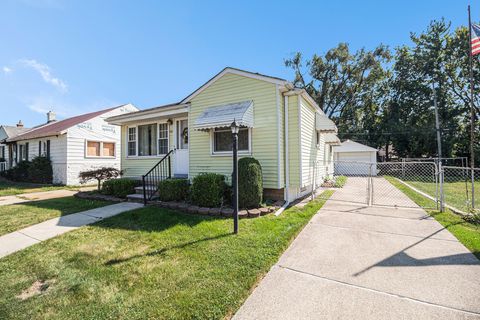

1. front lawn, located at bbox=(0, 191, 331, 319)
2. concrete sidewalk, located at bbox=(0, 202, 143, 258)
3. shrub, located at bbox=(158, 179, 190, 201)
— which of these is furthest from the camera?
shrub, located at bbox=(158, 179, 190, 201)

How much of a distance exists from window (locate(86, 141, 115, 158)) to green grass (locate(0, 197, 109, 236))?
25.9 feet

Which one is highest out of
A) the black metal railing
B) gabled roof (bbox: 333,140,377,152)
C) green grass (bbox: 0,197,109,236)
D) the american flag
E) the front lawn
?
the american flag

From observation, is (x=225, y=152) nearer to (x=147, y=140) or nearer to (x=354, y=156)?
(x=147, y=140)

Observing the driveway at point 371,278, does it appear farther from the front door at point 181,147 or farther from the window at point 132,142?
the window at point 132,142

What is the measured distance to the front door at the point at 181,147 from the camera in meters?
9.41

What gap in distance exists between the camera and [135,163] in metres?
10.8

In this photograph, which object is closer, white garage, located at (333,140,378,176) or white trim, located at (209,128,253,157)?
white trim, located at (209,128,253,157)

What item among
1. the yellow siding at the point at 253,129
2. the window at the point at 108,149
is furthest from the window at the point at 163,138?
the window at the point at 108,149

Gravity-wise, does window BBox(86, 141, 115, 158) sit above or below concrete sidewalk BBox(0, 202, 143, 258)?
above

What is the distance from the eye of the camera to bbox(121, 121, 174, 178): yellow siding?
33.5 ft

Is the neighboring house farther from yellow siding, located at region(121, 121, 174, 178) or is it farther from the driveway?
the driveway

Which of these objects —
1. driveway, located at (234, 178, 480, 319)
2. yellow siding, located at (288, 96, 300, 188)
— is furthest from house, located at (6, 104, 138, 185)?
driveway, located at (234, 178, 480, 319)

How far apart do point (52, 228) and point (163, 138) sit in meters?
5.53

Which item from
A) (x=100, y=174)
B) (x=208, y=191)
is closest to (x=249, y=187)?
(x=208, y=191)
